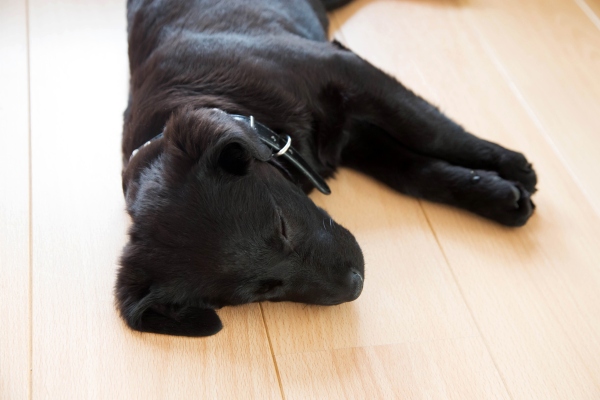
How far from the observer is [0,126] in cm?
197

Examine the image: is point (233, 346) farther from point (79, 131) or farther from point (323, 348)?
point (79, 131)

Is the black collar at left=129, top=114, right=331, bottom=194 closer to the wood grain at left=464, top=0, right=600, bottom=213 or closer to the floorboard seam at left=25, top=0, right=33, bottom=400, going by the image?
the floorboard seam at left=25, top=0, right=33, bottom=400

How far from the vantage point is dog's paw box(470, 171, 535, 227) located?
161 centimetres

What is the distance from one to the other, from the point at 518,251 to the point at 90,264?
118cm

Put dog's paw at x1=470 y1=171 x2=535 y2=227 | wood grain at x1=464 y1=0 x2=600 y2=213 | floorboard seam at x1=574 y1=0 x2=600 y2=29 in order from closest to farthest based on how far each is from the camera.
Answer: dog's paw at x1=470 y1=171 x2=535 y2=227
wood grain at x1=464 y1=0 x2=600 y2=213
floorboard seam at x1=574 y1=0 x2=600 y2=29

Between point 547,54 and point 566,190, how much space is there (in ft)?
2.07

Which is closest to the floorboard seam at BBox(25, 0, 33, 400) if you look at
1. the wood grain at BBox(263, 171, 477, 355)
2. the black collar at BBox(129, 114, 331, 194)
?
the black collar at BBox(129, 114, 331, 194)

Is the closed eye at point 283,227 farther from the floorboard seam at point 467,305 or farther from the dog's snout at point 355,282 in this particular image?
the floorboard seam at point 467,305

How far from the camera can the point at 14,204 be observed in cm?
178

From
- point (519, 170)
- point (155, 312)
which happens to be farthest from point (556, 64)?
point (155, 312)

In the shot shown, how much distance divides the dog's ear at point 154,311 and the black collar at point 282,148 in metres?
0.33

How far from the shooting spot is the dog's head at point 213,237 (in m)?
1.28

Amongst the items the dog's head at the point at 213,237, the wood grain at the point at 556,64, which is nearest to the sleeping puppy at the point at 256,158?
the dog's head at the point at 213,237

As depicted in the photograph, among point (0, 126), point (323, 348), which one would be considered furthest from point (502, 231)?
point (0, 126)
